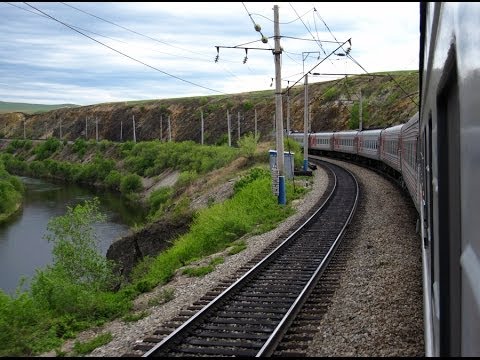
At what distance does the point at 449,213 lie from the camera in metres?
2.39

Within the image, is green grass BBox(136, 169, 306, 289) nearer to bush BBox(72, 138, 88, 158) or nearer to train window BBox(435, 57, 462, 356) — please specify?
train window BBox(435, 57, 462, 356)

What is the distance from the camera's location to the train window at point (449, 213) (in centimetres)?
201

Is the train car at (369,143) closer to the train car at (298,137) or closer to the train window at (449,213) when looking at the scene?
the train car at (298,137)

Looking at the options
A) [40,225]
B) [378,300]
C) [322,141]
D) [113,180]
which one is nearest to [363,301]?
[378,300]

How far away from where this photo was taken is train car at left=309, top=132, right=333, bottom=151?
50.4m

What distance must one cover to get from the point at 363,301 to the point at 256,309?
1.68 m

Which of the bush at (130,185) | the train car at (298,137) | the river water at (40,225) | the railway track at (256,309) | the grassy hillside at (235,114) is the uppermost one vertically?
the grassy hillside at (235,114)

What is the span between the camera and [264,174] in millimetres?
27703

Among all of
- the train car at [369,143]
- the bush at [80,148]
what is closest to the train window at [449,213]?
the train car at [369,143]

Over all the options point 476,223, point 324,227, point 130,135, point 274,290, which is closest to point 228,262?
point 274,290

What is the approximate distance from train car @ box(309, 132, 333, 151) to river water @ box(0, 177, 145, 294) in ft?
56.8

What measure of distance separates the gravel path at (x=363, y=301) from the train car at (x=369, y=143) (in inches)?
644

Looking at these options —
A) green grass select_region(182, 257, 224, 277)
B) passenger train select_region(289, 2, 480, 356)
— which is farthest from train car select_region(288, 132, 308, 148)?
passenger train select_region(289, 2, 480, 356)

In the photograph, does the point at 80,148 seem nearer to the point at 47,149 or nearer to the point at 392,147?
the point at 47,149
